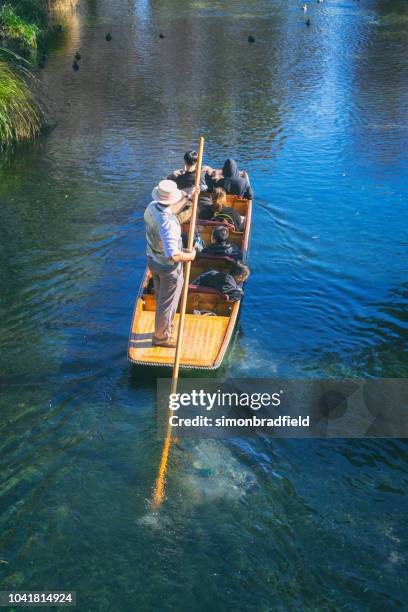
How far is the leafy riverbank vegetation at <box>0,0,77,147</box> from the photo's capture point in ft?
54.5

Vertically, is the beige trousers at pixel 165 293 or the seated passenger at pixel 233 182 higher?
the seated passenger at pixel 233 182

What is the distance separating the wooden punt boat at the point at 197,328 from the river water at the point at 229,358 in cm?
51

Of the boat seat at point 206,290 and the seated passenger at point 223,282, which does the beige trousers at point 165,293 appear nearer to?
the boat seat at point 206,290

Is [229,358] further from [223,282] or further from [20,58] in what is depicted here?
[20,58]

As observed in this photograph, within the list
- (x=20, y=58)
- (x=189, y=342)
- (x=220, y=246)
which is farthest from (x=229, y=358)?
(x=20, y=58)

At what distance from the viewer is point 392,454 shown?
7.88 meters

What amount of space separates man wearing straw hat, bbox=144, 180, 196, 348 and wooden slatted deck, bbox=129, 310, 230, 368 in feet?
0.63

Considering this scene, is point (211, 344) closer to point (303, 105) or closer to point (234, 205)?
point (234, 205)

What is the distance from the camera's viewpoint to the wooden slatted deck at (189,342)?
864 centimetres

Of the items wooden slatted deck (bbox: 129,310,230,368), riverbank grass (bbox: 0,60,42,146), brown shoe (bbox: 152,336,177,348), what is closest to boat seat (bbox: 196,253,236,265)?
wooden slatted deck (bbox: 129,310,230,368)

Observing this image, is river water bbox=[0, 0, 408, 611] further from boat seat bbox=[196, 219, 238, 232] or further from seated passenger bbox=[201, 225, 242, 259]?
seated passenger bbox=[201, 225, 242, 259]

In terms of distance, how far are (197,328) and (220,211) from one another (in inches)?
146

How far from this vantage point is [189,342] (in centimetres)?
894

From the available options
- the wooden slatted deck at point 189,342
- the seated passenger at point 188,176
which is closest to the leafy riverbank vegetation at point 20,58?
the seated passenger at point 188,176
